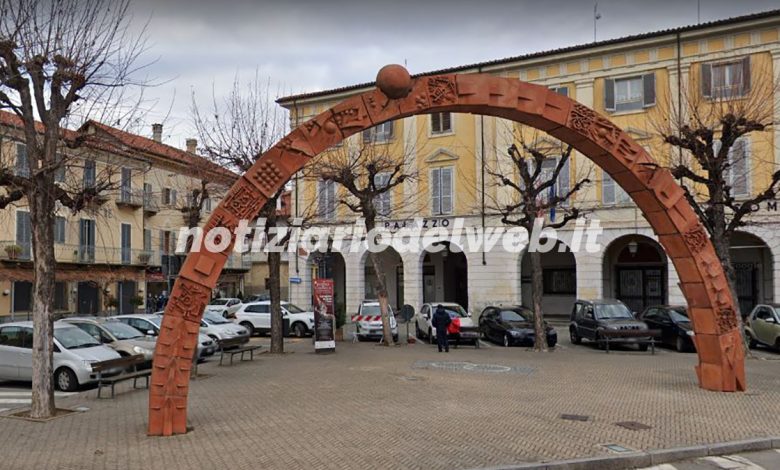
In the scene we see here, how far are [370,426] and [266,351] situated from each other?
481 inches

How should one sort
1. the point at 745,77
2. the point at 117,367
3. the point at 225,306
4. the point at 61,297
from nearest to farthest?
the point at 117,367 → the point at 745,77 → the point at 225,306 → the point at 61,297

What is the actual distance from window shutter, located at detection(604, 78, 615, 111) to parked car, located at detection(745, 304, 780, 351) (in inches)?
461

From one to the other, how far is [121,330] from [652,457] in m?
15.1

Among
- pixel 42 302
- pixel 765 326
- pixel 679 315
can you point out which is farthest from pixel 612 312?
pixel 42 302

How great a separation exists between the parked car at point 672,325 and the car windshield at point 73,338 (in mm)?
16520

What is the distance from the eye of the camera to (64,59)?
10633 millimetres

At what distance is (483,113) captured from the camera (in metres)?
11.3

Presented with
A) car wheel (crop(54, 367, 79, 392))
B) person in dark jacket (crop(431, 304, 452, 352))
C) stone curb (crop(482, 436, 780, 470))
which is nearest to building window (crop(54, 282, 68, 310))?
car wheel (crop(54, 367, 79, 392))

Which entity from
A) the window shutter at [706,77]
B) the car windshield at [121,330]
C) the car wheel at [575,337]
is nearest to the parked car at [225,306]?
the car windshield at [121,330]

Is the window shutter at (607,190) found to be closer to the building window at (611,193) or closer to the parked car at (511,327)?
the building window at (611,193)

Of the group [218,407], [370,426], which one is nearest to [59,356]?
[218,407]

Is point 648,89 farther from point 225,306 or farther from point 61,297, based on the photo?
point 61,297

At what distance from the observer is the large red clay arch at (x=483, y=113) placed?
9.22 meters

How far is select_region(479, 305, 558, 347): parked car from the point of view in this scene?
21.9 metres
